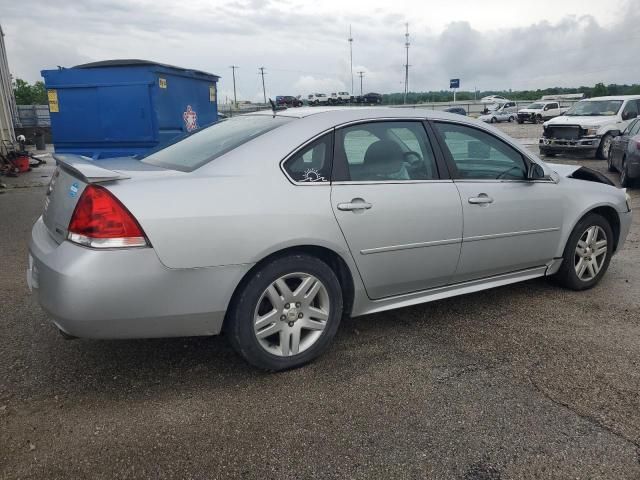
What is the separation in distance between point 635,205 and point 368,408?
792 centimetres

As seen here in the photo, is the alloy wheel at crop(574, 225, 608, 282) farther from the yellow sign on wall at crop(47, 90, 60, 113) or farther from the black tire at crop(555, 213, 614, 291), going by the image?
the yellow sign on wall at crop(47, 90, 60, 113)

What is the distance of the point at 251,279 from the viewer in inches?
110

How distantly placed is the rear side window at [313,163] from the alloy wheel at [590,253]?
2.43 metres

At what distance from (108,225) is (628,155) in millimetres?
10225

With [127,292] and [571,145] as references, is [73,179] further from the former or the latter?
[571,145]

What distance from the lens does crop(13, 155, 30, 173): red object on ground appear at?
13.4 m

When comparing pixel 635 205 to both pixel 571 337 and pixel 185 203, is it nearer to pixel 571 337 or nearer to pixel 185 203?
pixel 571 337

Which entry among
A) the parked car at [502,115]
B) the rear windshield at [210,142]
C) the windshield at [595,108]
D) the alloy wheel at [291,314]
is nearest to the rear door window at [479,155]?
the rear windshield at [210,142]

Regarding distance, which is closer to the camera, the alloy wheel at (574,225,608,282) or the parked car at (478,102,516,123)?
the alloy wheel at (574,225,608,282)

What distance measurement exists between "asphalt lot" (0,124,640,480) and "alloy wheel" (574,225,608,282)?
529 mm

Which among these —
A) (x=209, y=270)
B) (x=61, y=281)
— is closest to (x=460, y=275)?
(x=209, y=270)

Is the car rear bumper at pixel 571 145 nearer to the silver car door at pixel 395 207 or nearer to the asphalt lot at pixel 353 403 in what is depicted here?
the asphalt lot at pixel 353 403

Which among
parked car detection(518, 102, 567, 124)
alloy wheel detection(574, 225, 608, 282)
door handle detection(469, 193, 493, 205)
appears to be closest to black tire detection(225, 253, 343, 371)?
door handle detection(469, 193, 493, 205)

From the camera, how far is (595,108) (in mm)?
15641
